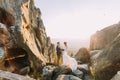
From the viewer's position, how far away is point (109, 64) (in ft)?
52.2

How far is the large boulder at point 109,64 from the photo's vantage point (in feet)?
51.8

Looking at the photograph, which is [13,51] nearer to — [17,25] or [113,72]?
[17,25]

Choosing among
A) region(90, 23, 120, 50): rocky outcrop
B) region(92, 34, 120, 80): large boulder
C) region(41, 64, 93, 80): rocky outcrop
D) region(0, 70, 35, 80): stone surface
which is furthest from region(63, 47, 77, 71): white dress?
region(0, 70, 35, 80): stone surface

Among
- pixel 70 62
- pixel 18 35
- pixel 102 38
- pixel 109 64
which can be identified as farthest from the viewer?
pixel 18 35

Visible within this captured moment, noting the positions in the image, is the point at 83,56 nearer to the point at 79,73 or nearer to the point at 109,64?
the point at 79,73

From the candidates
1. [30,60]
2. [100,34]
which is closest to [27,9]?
[30,60]

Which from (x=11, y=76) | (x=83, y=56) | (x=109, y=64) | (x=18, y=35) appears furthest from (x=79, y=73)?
(x=18, y=35)

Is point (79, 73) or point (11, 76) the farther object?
point (79, 73)

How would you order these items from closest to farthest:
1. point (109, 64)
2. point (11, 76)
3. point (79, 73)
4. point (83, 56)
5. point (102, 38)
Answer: point (11, 76)
point (109, 64)
point (79, 73)
point (102, 38)
point (83, 56)

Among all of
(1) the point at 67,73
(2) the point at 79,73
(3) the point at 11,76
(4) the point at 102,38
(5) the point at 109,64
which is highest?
(3) the point at 11,76

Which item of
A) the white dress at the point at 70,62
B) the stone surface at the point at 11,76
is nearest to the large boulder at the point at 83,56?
the white dress at the point at 70,62

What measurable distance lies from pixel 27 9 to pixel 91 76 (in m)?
25.0

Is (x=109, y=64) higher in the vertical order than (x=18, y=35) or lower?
lower

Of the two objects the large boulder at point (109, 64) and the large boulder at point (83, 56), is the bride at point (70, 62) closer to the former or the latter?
the large boulder at point (109, 64)
